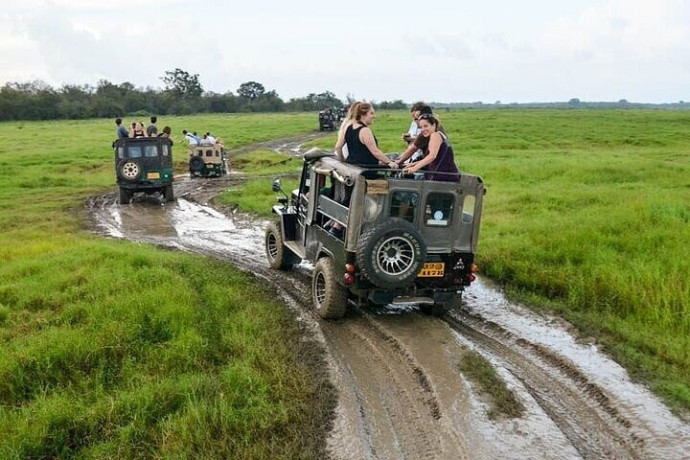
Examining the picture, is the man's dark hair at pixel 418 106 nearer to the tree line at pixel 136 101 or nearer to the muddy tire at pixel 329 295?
the muddy tire at pixel 329 295

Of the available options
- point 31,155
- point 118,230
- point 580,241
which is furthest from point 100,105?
point 580,241

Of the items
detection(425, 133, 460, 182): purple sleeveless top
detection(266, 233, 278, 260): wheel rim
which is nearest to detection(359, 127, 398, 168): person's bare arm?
detection(425, 133, 460, 182): purple sleeveless top

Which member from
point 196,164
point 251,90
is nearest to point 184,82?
point 251,90

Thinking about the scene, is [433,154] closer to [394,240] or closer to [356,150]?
[356,150]

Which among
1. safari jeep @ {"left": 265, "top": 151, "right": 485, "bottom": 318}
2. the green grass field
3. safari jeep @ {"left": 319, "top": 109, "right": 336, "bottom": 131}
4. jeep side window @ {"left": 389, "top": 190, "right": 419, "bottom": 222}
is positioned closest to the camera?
the green grass field

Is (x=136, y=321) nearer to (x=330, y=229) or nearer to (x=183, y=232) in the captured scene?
(x=330, y=229)

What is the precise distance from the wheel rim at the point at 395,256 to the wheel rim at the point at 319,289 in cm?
114

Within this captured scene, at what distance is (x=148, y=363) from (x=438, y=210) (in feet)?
12.0

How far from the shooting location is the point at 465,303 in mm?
8633

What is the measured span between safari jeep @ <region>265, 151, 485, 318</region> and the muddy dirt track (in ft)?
1.24

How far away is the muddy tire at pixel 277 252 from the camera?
10023mm

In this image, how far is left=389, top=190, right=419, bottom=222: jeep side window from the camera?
7438 mm

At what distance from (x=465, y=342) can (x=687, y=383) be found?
2.22 m

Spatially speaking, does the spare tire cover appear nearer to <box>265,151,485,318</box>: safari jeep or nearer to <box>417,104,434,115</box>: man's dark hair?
<box>265,151,485,318</box>: safari jeep
